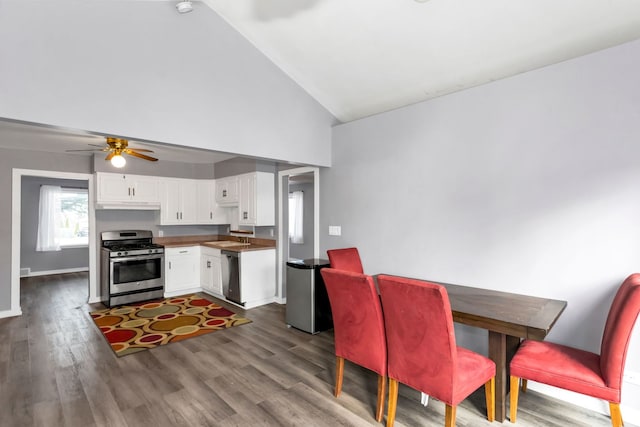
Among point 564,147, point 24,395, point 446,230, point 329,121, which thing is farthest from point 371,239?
point 24,395

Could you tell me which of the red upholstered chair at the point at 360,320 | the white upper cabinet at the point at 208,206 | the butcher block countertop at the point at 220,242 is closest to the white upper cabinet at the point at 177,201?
the white upper cabinet at the point at 208,206

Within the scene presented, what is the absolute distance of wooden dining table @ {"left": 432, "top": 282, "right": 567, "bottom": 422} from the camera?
1.89 meters

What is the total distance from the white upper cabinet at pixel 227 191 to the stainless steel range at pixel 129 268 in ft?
4.14

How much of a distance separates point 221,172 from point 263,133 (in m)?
2.64

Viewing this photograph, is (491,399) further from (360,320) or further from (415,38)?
(415,38)

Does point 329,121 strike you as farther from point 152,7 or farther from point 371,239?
point 152,7

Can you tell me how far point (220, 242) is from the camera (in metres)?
5.80

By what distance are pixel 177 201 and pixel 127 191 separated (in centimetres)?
79

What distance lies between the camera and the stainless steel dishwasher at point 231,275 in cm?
463

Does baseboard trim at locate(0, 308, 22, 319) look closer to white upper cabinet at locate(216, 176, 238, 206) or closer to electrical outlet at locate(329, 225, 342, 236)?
white upper cabinet at locate(216, 176, 238, 206)

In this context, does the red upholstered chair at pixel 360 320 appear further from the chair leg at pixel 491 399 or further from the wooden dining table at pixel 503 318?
the chair leg at pixel 491 399

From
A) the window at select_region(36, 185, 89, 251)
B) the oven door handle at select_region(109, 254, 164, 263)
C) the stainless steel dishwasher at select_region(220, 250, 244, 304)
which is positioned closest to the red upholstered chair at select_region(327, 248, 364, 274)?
the stainless steel dishwasher at select_region(220, 250, 244, 304)

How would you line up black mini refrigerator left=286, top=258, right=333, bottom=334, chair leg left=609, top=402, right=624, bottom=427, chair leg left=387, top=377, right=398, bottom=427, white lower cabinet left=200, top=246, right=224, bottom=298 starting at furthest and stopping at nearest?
1. white lower cabinet left=200, top=246, right=224, bottom=298
2. black mini refrigerator left=286, top=258, right=333, bottom=334
3. chair leg left=387, top=377, right=398, bottom=427
4. chair leg left=609, top=402, right=624, bottom=427

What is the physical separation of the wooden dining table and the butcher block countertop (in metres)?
3.15
